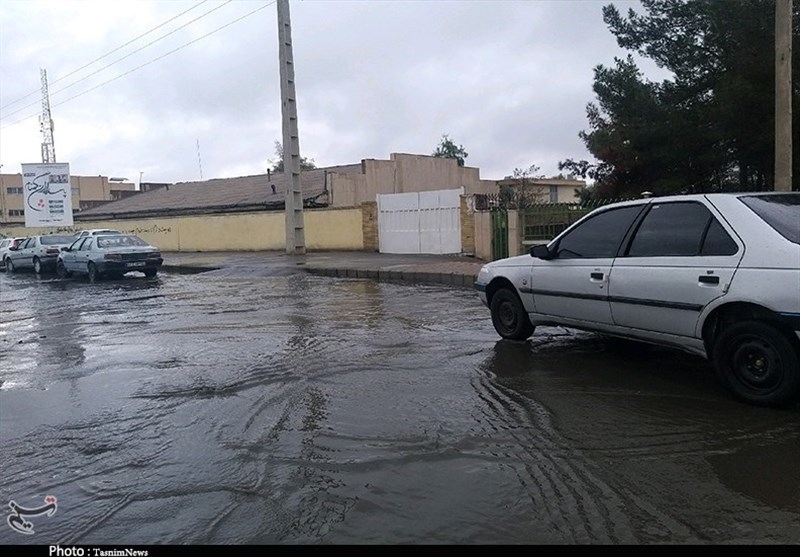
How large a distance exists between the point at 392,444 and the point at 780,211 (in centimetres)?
345

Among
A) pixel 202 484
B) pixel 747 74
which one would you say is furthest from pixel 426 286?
pixel 202 484

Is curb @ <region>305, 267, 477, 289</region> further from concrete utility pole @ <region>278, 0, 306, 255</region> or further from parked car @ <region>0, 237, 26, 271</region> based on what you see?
parked car @ <region>0, 237, 26, 271</region>

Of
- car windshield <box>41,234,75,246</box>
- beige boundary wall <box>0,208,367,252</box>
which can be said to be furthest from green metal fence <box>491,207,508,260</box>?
car windshield <box>41,234,75,246</box>

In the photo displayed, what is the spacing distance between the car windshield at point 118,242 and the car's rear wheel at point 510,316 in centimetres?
1591

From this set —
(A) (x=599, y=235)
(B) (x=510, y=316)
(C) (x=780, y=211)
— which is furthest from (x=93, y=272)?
(C) (x=780, y=211)

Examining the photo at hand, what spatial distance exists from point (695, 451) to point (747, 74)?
50.2ft

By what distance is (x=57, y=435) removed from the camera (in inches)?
201

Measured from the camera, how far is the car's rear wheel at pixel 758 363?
15.9 feet

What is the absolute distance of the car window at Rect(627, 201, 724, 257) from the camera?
5.58m

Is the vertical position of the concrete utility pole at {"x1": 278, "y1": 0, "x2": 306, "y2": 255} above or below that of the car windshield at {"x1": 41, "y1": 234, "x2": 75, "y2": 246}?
above

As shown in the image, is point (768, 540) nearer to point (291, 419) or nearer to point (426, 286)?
point (291, 419)

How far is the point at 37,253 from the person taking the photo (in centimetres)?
2536

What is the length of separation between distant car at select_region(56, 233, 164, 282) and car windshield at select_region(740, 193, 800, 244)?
1806 cm

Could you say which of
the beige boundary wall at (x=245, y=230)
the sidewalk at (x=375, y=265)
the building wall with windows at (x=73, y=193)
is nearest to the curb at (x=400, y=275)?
the sidewalk at (x=375, y=265)
